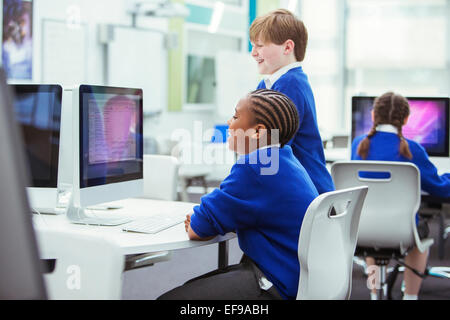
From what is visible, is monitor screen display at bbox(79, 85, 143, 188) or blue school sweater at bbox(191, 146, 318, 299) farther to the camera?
monitor screen display at bbox(79, 85, 143, 188)

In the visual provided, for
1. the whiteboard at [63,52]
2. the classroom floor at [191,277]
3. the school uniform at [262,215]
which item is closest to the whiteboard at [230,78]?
the whiteboard at [63,52]

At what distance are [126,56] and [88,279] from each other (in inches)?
216

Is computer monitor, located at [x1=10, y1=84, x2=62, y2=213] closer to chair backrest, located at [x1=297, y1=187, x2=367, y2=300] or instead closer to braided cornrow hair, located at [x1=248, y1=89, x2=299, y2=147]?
braided cornrow hair, located at [x1=248, y1=89, x2=299, y2=147]

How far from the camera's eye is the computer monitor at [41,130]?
1.99 meters

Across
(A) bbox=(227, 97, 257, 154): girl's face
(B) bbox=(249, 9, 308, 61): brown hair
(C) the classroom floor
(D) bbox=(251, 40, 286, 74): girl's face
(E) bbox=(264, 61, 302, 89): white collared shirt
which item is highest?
(B) bbox=(249, 9, 308, 61): brown hair

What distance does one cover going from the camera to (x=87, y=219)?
2012 millimetres

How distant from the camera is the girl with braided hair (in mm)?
2994

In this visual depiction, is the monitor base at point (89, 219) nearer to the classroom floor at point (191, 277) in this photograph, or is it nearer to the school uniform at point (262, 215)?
the school uniform at point (262, 215)

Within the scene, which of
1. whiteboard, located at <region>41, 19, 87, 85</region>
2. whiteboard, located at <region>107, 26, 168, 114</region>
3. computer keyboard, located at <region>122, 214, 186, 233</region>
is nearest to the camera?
computer keyboard, located at <region>122, 214, 186, 233</region>

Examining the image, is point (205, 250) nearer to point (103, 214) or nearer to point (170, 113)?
point (103, 214)

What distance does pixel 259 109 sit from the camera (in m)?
1.74

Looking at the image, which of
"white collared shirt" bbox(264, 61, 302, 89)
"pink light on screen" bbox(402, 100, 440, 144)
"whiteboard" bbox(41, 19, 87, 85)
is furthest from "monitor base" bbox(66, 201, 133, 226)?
"whiteboard" bbox(41, 19, 87, 85)

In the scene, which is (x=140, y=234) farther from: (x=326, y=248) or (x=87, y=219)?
(x=326, y=248)

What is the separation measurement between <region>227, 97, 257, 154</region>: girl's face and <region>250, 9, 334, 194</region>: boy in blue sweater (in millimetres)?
390
